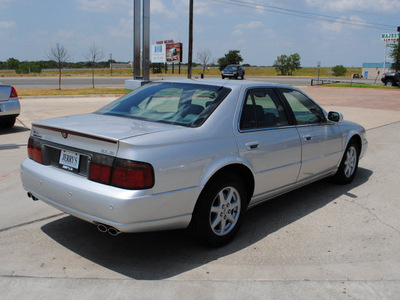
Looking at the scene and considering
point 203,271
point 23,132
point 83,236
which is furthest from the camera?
point 23,132

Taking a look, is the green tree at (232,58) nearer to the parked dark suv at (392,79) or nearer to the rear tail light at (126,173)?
the parked dark suv at (392,79)

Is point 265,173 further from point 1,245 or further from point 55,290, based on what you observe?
point 1,245

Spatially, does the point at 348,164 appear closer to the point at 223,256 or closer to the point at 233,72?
the point at 223,256

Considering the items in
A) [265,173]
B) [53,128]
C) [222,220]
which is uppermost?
[53,128]

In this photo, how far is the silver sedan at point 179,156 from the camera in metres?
3.10

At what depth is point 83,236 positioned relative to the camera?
158 inches

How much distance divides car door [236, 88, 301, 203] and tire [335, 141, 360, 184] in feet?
5.06

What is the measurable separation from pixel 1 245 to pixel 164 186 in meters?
1.81

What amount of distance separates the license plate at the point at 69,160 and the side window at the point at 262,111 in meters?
1.60

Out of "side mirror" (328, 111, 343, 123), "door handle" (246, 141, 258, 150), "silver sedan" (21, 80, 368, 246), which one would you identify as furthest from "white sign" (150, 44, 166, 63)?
"door handle" (246, 141, 258, 150)

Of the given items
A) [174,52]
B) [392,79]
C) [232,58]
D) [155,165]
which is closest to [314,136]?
[155,165]

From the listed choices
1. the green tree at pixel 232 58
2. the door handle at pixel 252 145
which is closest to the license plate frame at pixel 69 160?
the door handle at pixel 252 145

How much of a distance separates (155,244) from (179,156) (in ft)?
3.77

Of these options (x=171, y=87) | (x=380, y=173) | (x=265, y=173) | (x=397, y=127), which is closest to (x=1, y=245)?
(x=171, y=87)
